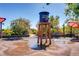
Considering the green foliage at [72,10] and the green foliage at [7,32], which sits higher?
the green foliage at [72,10]

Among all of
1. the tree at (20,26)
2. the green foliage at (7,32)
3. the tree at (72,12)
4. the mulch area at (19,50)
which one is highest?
the tree at (72,12)

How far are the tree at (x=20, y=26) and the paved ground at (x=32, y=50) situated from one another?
0.30 ft

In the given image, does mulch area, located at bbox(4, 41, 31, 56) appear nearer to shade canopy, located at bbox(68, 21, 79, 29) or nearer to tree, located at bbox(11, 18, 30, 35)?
tree, located at bbox(11, 18, 30, 35)

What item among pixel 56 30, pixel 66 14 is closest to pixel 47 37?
pixel 56 30

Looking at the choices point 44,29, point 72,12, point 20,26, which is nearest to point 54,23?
point 44,29

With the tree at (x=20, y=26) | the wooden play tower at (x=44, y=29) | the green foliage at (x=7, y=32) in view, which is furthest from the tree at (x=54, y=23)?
the green foliage at (x=7, y=32)

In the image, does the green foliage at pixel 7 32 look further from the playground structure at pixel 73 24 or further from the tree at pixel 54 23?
the playground structure at pixel 73 24

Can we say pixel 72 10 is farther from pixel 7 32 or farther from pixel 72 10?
pixel 7 32

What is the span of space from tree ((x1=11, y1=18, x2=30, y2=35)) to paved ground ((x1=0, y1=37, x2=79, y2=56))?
92 mm

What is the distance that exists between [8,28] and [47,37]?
16.9 inches

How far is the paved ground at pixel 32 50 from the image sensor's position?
2412 mm

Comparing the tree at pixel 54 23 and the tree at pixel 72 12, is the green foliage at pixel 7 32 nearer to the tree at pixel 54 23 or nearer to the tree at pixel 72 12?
the tree at pixel 54 23

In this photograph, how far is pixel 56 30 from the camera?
2.44m

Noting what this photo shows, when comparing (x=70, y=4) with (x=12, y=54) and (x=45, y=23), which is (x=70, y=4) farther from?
(x=12, y=54)
